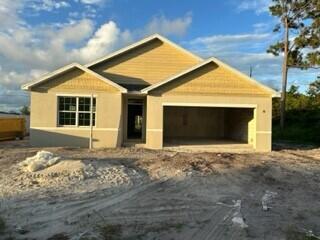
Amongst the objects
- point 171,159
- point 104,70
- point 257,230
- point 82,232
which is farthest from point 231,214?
point 104,70

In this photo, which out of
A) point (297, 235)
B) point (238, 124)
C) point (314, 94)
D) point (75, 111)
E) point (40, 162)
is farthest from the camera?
point (314, 94)

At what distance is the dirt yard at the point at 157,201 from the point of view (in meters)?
8.34

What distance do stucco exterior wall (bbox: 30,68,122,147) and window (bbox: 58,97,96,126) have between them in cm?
24

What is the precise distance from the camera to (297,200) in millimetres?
11484

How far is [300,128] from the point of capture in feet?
129

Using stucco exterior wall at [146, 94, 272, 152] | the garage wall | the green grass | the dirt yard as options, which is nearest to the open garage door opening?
the garage wall

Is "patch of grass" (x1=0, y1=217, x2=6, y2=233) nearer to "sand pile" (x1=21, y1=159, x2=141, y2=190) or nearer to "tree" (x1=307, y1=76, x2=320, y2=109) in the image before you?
"sand pile" (x1=21, y1=159, x2=141, y2=190)

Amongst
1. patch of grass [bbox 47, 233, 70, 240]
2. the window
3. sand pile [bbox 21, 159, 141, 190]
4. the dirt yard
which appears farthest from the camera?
the window

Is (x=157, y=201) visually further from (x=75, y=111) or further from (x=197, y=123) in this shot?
(x=197, y=123)

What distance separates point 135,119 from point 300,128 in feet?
65.6

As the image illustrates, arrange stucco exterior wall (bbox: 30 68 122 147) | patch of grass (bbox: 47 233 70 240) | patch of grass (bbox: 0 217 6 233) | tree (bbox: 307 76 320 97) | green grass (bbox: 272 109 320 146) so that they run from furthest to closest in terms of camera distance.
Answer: tree (bbox: 307 76 320 97) → green grass (bbox: 272 109 320 146) → stucco exterior wall (bbox: 30 68 122 147) → patch of grass (bbox: 0 217 6 233) → patch of grass (bbox: 47 233 70 240)

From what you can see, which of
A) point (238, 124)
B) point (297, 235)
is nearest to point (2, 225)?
point (297, 235)

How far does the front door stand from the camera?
2505 cm

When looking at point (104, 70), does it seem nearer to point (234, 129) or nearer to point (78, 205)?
point (234, 129)
